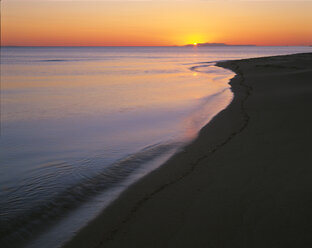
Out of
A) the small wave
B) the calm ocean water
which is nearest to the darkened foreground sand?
the calm ocean water

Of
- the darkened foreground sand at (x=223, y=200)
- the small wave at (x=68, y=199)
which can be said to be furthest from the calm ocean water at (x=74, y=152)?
the darkened foreground sand at (x=223, y=200)

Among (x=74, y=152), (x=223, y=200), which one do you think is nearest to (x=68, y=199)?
(x=74, y=152)

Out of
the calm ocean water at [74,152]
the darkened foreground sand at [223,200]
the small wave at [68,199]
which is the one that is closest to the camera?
the darkened foreground sand at [223,200]

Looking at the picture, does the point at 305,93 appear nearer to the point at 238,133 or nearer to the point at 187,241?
the point at 238,133

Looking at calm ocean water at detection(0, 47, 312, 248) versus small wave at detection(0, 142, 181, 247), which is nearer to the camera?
small wave at detection(0, 142, 181, 247)

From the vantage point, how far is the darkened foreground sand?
3746mm

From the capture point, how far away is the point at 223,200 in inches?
182

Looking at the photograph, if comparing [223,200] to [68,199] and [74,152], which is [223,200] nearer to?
[68,199]

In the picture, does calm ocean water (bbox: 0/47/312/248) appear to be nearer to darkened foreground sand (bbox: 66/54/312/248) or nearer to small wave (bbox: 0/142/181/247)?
small wave (bbox: 0/142/181/247)

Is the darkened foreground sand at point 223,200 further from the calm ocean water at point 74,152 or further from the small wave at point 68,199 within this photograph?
the small wave at point 68,199

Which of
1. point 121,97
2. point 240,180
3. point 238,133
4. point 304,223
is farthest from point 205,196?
point 121,97

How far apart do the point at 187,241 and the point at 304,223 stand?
1573 millimetres

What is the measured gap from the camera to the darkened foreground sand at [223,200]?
3746 millimetres

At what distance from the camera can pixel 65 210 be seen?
4973mm
